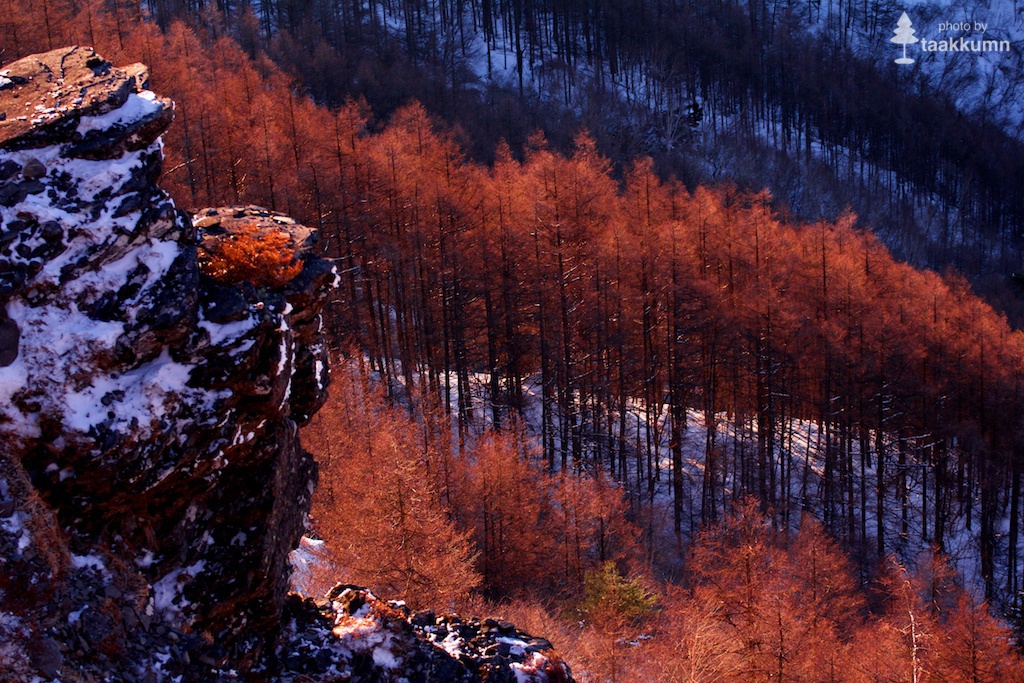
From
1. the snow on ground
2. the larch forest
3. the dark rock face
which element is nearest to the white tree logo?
the larch forest

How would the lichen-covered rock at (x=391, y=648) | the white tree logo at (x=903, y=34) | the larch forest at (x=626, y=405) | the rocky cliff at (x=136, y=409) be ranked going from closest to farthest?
1. the rocky cliff at (x=136, y=409)
2. the lichen-covered rock at (x=391, y=648)
3. the larch forest at (x=626, y=405)
4. the white tree logo at (x=903, y=34)

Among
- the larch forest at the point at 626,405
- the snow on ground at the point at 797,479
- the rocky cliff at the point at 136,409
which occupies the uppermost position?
the rocky cliff at the point at 136,409

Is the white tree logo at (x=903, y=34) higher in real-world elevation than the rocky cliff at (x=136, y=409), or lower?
higher

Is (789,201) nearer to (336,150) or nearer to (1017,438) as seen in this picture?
(1017,438)

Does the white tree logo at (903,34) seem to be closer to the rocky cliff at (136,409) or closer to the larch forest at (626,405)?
the larch forest at (626,405)

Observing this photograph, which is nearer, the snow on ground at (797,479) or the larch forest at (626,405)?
the larch forest at (626,405)

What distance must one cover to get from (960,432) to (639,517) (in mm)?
15035

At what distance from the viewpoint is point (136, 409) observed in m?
9.04

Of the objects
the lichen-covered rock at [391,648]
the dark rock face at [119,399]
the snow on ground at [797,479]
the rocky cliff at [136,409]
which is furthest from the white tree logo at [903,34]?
the dark rock face at [119,399]

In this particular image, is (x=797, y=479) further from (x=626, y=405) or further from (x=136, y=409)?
(x=136, y=409)

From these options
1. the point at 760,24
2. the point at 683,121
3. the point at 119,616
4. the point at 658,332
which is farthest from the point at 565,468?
the point at 760,24

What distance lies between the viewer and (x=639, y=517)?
3189 cm

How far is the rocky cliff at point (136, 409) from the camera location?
A: 28.2 feet

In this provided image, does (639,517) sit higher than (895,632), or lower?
lower
